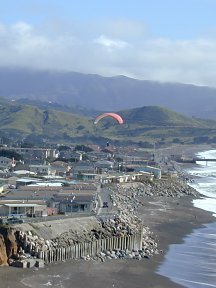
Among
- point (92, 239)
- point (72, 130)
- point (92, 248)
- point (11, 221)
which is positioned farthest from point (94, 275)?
point (72, 130)

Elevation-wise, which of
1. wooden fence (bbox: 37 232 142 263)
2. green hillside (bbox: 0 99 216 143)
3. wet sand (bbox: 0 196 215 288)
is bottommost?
wet sand (bbox: 0 196 215 288)

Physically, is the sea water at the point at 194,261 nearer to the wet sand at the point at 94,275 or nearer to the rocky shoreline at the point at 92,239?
the wet sand at the point at 94,275

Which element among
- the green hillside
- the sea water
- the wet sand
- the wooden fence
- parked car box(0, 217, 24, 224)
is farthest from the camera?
the green hillside

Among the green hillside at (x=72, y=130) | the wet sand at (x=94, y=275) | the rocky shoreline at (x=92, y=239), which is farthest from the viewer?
the green hillside at (x=72, y=130)

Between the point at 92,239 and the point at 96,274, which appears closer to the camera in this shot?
the point at 96,274

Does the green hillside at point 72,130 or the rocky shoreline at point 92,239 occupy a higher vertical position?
the green hillside at point 72,130

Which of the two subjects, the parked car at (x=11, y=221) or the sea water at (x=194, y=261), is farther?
the parked car at (x=11, y=221)

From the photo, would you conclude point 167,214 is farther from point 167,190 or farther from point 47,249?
point 47,249

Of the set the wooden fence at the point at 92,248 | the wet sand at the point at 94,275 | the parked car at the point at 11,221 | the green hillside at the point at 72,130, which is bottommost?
the wet sand at the point at 94,275

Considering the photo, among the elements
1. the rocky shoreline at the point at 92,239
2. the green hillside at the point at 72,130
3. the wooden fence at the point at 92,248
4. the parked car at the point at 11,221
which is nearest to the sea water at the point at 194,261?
the rocky shoreline at the point at 92,239

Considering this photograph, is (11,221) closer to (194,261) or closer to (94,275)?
(94,275)

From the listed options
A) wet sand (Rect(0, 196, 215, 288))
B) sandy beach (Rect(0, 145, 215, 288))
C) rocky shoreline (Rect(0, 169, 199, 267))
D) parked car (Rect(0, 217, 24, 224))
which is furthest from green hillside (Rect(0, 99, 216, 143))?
wet sand (Rect(0, 196, 215, 288))

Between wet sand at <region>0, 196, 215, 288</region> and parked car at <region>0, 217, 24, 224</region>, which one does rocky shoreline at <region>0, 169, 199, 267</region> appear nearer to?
wet sand at <region>0, 196, 215, 288</region>
